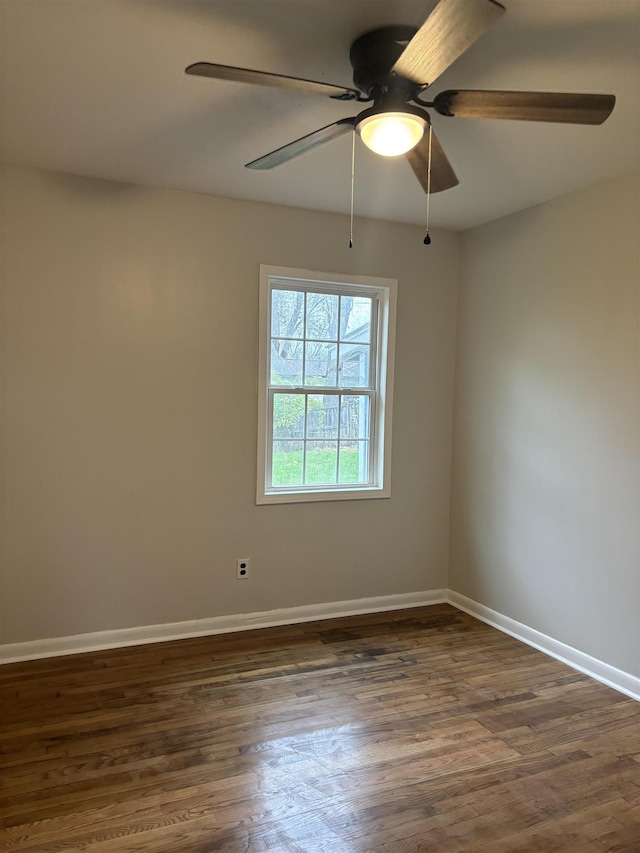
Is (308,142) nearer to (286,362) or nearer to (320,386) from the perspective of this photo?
(286,362)

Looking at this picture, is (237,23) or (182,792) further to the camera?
(182,792)

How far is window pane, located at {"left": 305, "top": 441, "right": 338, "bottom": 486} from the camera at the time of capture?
379 centimetres

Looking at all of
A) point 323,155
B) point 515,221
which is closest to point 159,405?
point 323,155

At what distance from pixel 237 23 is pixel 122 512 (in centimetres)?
241

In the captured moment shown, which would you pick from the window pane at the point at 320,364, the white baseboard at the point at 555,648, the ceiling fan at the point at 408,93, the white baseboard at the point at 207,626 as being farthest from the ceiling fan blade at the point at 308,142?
the white baseboard at the point at 555,648

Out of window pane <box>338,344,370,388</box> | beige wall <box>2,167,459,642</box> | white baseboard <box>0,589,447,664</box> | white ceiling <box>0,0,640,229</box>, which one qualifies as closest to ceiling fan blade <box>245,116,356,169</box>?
white ceiling <box>0,0,640,229</box>

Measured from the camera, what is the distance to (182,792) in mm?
2088

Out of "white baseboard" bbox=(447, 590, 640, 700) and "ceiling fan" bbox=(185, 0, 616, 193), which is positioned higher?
"ceiling fan" bbox=(185, 0, 616, 193)

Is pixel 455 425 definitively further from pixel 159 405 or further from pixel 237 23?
pixel 237 23

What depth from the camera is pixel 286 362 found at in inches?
145

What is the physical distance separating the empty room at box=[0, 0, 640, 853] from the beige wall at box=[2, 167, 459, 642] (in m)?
0.02

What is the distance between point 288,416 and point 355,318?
0.78 m

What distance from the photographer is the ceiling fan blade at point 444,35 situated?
132cm

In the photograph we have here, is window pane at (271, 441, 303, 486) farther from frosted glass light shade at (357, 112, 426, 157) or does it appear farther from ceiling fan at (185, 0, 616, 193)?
frosted glass light shade at (357, 112, 426, 157)
